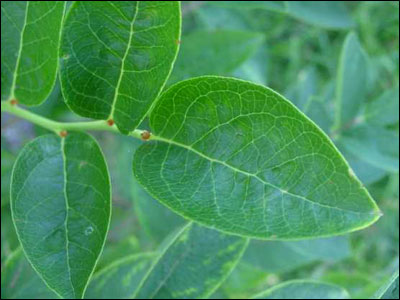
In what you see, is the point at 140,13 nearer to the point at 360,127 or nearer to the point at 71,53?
the point at 71,53

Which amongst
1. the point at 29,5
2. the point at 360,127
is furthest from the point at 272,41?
the point at 29,5

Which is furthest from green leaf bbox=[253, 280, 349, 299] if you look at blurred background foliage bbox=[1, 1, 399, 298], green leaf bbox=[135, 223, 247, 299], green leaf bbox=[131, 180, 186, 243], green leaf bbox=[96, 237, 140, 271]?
green leaf bbox=[96, 237, 140, 271]

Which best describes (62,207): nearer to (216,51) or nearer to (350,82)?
(216,51)

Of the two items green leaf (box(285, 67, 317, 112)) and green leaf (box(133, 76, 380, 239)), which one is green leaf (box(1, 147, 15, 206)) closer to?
green leaf (box(133, 76, 380, 239))

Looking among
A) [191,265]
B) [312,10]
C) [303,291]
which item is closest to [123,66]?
[191,265]

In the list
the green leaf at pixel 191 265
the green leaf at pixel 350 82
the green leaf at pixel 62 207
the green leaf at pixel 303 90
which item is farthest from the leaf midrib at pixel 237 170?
the green leaf at pixel 303 90
